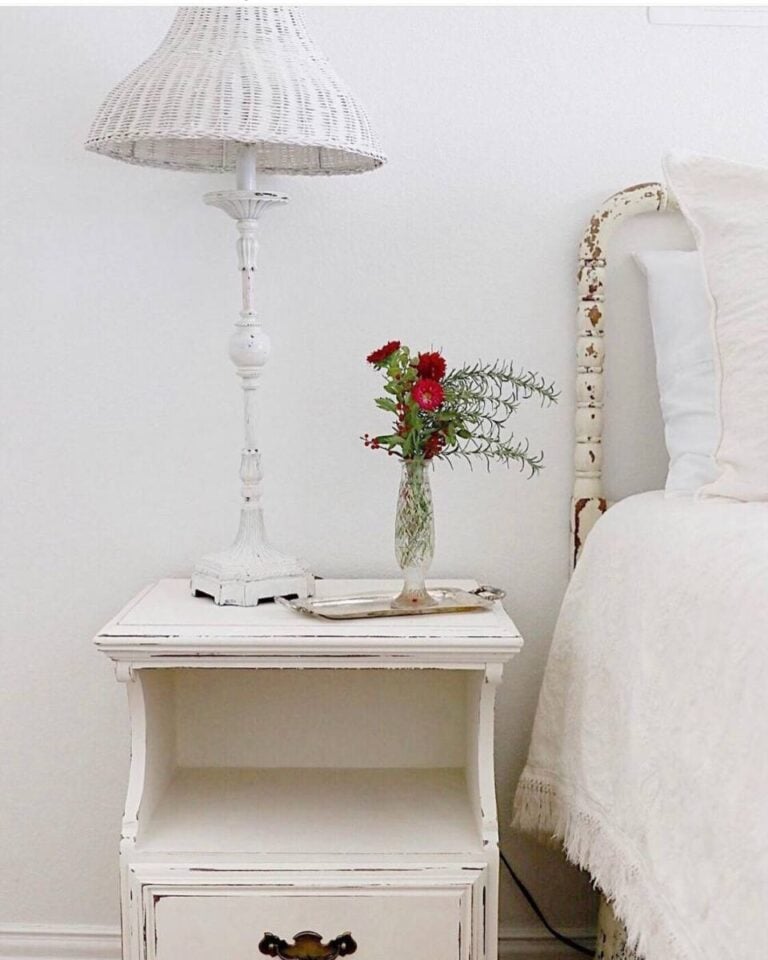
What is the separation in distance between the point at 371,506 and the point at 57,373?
509 mm

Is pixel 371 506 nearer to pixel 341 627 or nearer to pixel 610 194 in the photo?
pixel 341 627

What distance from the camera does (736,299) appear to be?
138cm

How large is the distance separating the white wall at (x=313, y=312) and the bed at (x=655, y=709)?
10 cm

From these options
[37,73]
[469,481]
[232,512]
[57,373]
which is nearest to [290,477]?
[232,512]

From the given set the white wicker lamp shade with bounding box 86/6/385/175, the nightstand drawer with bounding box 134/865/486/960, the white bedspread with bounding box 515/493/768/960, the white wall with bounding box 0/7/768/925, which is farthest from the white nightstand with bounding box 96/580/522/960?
the white wicker lamp shade with bounding box 86/6/385/175

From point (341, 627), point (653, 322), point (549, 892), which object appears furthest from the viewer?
point (549, 892)

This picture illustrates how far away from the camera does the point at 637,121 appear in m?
1.69

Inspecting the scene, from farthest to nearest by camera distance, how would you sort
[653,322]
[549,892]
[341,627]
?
[549,892] < [653,322] < [341,627]

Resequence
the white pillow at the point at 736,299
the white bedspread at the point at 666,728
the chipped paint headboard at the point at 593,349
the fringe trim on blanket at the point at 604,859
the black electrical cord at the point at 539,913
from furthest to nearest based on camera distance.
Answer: the black electrical cord at the point at 539,913 → the chipped paint headboard at the point at 593,349 → the white pillow at the point at 736,299 → the fringe trim on blanket at the point at 604,859 → the white bedspread at the point at 666,728

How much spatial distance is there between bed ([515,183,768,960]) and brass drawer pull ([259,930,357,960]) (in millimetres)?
294

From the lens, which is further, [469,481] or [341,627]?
[469,481]

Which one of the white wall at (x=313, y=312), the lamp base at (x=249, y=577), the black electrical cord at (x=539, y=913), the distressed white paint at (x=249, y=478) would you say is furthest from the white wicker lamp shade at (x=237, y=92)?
the black electrical cord at (x=539, y=913)

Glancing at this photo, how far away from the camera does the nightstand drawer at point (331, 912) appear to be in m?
1.37

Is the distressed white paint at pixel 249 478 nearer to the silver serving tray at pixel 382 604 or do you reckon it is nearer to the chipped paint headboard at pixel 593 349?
the silver serving tray at pixel 382 604
